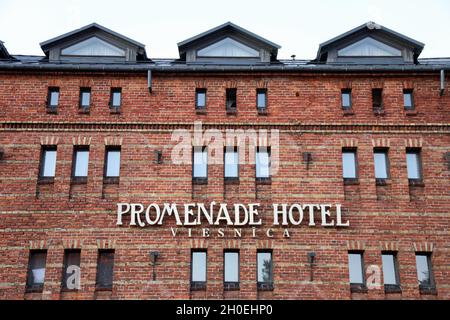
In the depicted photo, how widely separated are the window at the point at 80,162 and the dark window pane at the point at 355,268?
817 centimetres

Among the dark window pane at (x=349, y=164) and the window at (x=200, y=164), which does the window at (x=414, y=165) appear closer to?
the dark window pane at (x=349, y=164)

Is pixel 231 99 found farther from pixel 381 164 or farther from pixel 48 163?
pixel 48 163

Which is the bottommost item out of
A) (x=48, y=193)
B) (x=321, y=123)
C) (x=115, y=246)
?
(x=115, y=246)

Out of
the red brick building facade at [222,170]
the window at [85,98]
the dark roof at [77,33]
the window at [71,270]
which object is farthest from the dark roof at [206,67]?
the window at [71,270]

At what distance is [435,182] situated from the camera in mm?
18641

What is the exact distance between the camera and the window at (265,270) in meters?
17.8

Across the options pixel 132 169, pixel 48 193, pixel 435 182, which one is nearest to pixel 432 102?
pixel 435 182

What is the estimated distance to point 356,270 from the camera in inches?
707

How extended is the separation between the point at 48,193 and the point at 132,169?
2.54 metres

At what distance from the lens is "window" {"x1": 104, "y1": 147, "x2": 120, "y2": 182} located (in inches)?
741

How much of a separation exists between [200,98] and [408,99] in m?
6.52

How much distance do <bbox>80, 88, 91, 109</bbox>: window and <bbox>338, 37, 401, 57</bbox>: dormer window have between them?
8146mm

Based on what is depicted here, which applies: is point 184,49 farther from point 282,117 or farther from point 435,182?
point 435,182

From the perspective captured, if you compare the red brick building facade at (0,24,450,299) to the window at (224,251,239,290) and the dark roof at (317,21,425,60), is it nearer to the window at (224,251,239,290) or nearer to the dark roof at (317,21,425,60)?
the dark roof at (317,21,425,60)
